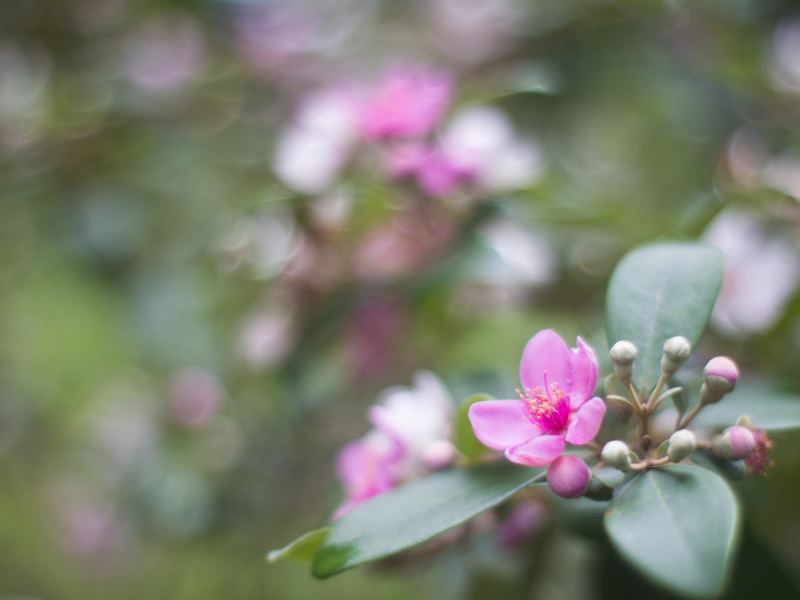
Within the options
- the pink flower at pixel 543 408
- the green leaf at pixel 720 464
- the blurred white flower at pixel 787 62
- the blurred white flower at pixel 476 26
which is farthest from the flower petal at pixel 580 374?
the blurred white flower at pixel 476 26

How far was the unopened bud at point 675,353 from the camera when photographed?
1.37ft

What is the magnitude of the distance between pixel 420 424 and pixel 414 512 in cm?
14

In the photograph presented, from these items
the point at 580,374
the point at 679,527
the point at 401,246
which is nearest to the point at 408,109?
the point at 401,246

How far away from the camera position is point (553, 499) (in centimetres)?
61

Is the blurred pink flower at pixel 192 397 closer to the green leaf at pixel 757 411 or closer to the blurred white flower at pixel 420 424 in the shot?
the blurred white flower at pixel 420 424

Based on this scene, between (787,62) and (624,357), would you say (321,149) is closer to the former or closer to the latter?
(624,357)

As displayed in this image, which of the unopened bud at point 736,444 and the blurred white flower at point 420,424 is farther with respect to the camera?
the blurred white flower at point 420,424

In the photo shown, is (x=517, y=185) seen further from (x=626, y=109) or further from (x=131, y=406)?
(x=131, y=406)

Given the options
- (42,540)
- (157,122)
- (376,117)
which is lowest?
(42,540)

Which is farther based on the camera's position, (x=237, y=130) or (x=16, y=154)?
(x=237, y=130)

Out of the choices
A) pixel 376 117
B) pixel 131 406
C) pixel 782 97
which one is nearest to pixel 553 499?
pixel 376 117

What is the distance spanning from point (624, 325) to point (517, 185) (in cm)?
40

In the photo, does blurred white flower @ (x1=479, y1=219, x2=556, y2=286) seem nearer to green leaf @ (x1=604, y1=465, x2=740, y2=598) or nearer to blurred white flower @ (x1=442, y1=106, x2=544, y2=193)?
blurred white flower @ (x1=442, y1=106, x2=544, y2=193)

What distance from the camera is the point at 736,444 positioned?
15.9 inches
